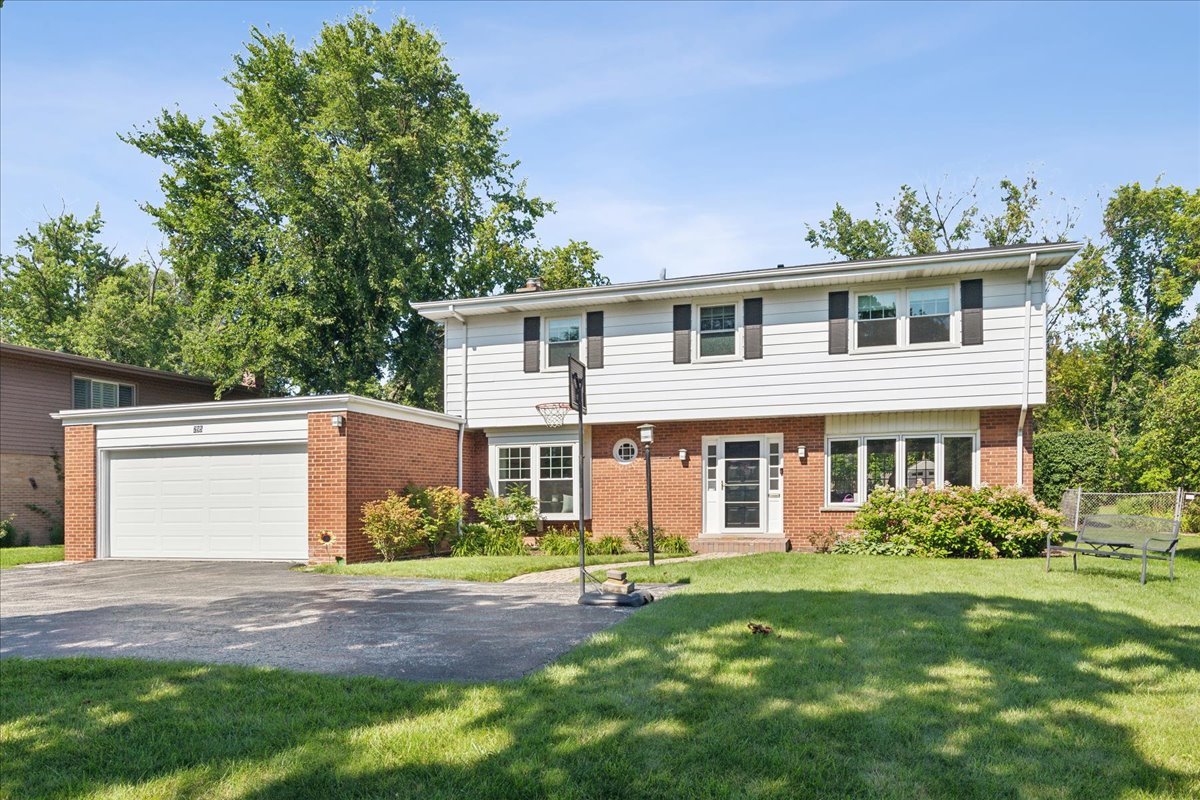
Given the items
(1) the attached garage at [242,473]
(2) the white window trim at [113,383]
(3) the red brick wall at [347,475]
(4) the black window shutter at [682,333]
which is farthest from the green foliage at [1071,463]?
(2) the white window trim at [113,383]

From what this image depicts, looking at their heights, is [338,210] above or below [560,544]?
above

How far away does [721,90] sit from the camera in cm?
1352

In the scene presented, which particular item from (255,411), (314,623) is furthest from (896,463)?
(255,411)

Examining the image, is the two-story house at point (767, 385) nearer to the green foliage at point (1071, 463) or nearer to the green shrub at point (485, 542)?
the green shrub at point (485, 542)

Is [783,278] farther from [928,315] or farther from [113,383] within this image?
[113,383]

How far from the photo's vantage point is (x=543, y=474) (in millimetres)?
16953

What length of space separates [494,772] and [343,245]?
22706 millimetres

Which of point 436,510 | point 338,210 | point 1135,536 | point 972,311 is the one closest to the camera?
point 1135,536

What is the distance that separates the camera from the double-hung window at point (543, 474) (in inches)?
659

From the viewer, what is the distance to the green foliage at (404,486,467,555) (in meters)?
14.8

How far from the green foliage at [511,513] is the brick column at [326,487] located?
3.48 meters

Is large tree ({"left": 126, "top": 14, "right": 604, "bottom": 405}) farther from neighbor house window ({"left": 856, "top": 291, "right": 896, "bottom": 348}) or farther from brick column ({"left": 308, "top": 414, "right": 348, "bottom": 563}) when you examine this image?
neighbor house window ({"left": 856, "top": 291, "right": 896, "bottom": 348})

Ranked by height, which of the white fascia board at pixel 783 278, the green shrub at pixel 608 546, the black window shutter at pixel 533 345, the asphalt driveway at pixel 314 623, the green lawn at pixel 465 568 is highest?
the white fascia board at pixel 783 278

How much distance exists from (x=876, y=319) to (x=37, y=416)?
2053cm
